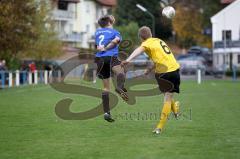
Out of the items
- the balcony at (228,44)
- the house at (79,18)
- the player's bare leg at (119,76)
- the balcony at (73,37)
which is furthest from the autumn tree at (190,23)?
the player's bare leg at (119,76)

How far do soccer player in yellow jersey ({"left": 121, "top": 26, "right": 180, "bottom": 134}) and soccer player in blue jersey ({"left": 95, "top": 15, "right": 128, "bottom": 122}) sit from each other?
196cm

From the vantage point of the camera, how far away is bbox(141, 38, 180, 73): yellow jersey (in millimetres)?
11820

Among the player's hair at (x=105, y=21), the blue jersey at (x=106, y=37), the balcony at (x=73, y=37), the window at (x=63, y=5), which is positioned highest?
the window at (x=63, y=5)

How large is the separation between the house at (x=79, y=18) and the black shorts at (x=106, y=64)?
239ft

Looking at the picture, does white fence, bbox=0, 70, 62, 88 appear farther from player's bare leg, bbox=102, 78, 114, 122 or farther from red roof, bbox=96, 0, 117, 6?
red roof, bbox=96, 0, 117, 6

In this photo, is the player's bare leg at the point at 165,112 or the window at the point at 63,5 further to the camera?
the window at the point at 63,5

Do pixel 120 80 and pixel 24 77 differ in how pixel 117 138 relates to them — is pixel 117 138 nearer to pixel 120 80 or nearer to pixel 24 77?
pixel 120 80

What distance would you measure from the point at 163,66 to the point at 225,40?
5982 centimetres

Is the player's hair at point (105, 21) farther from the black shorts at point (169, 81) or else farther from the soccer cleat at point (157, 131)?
the soccer cleat at point (157, 131)

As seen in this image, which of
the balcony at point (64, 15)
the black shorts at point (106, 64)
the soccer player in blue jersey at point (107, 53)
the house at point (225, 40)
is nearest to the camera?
the soccer player in blue jersey at point (107, 53)

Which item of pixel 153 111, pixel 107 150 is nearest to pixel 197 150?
pixel 107 150

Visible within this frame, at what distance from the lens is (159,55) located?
468 inches

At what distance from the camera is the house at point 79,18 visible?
295 feet

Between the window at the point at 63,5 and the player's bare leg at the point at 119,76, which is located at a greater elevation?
the window at the point at 63,5
